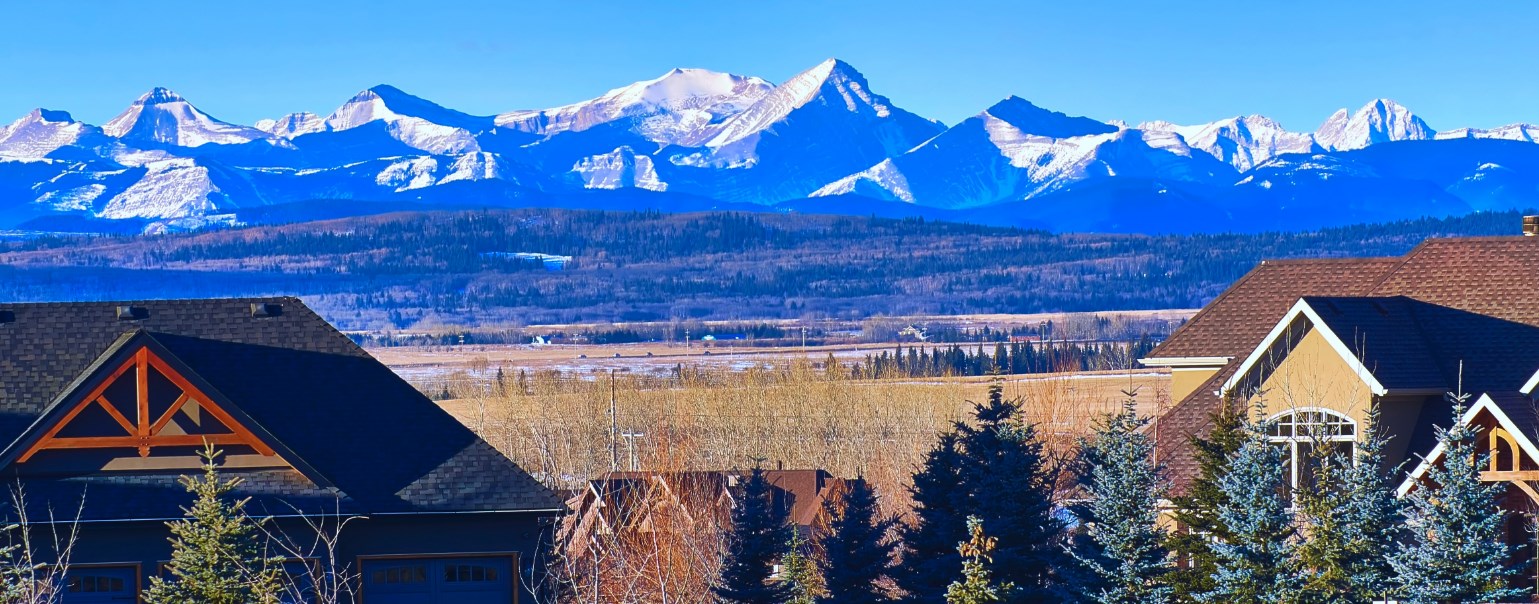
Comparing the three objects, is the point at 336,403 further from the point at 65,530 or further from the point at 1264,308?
the point at 1264,308

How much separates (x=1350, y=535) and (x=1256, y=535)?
1.29 metres

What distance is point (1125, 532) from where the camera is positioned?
3144cm

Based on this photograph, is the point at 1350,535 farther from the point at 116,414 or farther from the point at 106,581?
the point at 106,581

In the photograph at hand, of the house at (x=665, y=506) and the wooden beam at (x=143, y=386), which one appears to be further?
the house at (x=665, y=506)

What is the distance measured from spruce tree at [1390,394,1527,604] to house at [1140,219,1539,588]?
8.46 feet

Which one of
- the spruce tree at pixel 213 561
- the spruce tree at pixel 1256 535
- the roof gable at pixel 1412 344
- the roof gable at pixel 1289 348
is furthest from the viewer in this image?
the roof gable at pixel 1412 344

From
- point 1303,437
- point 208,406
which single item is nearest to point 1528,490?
point 1303,437

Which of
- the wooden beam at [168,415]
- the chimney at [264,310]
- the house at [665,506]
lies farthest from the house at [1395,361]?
the wooden beam at [168,415]

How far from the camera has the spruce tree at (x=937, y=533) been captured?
34.8 m

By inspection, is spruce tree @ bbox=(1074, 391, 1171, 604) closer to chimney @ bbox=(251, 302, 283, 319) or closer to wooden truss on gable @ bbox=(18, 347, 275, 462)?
wooden truss on gable @ bbox=(18, 347, 275, 462)

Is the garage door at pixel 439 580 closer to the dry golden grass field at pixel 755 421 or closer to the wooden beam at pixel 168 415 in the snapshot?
the wooden beam at pixel 168 415

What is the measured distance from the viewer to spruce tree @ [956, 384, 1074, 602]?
33.8m

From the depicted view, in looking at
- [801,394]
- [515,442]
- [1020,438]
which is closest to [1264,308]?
[1020,438]

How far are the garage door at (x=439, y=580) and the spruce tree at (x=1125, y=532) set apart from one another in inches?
355
